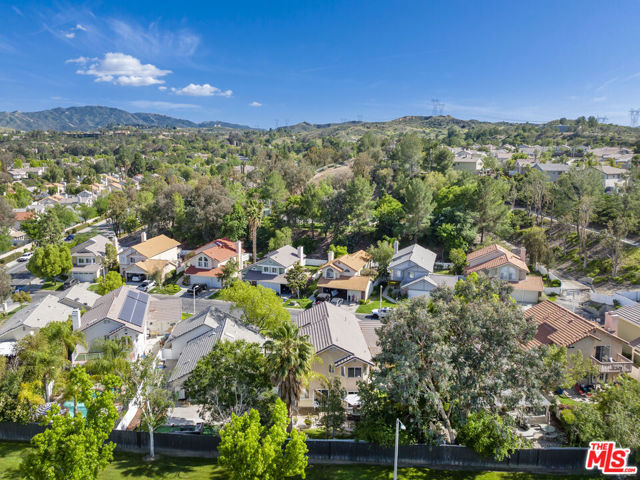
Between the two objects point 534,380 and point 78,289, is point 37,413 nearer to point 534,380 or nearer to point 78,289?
point 78,289

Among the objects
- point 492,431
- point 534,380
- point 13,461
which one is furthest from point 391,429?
point 13,461

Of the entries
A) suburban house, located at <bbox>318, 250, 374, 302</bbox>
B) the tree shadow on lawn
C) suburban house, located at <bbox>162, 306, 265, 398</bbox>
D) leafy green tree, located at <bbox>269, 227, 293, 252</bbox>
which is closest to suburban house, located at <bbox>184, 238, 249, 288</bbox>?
leafy green tree, located at <bbox>269, 227, 293, 252</bbox>

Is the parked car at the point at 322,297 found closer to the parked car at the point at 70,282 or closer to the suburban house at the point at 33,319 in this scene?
the suburban house at the point at 33,319

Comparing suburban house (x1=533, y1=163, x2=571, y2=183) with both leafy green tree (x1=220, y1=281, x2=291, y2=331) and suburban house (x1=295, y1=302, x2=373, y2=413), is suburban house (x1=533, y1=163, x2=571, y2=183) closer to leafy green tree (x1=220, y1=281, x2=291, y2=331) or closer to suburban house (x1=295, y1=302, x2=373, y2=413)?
suburban house (x1=295, y1=302, x2=373, y2=413)

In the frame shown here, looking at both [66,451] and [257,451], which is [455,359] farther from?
[66,451]

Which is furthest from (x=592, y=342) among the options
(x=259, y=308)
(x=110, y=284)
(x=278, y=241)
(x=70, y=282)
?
(x=70, y=282)


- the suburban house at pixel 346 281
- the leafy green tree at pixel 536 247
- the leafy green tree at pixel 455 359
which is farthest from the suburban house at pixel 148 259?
the leafy green tree at pixel 536 247
